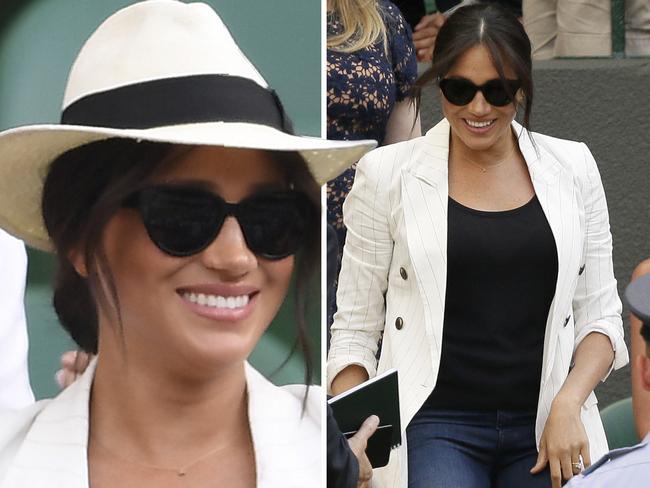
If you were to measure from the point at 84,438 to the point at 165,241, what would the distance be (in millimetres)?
234

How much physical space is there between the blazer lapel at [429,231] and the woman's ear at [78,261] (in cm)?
166

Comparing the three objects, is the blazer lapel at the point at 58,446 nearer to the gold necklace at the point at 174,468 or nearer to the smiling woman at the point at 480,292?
the gold necklace at the point at 174,468

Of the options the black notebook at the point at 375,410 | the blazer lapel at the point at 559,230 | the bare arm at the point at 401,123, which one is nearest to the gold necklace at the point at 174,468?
the black notebook at the point at 375,410

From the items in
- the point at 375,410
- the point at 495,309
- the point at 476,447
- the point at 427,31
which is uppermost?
the point at 427,31

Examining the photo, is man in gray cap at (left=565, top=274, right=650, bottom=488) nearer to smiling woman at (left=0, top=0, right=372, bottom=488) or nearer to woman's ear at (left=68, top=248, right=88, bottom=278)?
smiling woman at (left=0, top=0, right=372, bottom=488)

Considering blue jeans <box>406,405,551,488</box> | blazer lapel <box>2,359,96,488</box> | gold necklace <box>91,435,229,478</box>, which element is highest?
blazer lapel <box>2,359,96,488</box>

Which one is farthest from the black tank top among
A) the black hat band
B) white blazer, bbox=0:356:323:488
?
the black hat band

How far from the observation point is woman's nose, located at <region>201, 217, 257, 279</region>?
58.2 inches

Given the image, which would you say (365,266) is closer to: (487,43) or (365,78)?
(365,78)

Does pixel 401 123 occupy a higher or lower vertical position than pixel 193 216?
lower

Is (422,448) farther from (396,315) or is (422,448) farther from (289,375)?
(289,375)

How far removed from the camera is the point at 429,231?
3105 mm

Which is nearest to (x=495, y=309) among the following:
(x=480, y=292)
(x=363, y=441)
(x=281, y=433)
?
(x=480, y=292)

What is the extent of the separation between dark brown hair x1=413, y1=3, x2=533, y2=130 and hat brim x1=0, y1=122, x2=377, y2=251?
1.65 m
